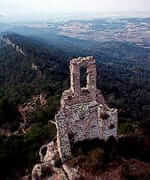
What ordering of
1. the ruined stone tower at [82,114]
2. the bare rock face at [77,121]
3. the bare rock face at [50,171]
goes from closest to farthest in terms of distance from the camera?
the bare rock face at [50,171], the bare rock face at [77,121], the ruined stone tower at [82,114]

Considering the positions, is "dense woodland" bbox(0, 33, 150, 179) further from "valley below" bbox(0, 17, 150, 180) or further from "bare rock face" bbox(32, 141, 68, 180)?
"bare rock face" bbox(32, 141, 68, 180)

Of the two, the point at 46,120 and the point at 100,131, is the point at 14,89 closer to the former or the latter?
the point at 46,120

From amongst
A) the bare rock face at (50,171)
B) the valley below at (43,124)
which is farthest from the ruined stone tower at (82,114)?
the valley below at (43,124)

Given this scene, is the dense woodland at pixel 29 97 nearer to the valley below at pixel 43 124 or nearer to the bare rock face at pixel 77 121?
the valley below at pixel 43 124

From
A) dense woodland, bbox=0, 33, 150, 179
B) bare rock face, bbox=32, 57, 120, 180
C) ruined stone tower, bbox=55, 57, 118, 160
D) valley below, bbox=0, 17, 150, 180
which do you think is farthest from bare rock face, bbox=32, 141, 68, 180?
dense woodland, bbox=0, 33, 150, 179

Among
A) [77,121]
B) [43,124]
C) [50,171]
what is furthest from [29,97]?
[50,171]

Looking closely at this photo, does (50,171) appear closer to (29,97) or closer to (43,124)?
(43,124)

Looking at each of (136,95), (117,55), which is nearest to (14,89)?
(136,95)

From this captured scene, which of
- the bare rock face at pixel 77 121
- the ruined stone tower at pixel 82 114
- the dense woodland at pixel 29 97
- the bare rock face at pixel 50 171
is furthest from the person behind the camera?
the dense woodland at pixel 29 97

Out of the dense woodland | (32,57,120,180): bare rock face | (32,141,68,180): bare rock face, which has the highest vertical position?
(32,57,120,180): bare rock face
